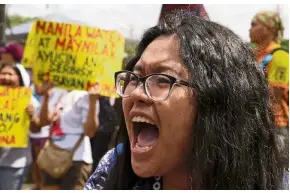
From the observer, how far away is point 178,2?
350cm

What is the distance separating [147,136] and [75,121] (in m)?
2.68

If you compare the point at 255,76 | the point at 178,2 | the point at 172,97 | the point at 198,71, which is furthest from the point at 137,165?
the point at 178,2

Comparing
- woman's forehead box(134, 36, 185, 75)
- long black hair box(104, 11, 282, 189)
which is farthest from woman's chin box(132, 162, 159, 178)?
woman's forehead box(134, 36, 185, 75)

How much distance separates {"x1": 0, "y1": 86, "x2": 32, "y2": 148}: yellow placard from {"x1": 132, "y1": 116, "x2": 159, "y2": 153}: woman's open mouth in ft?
8.69

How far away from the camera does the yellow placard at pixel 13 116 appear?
3.96m

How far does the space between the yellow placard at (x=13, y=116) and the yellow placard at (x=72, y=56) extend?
19cm

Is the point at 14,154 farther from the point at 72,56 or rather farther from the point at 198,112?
the point at 198,112

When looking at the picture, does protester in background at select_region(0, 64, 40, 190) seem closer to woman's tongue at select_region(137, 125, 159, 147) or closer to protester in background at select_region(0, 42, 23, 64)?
protester in background at select_region(0, 42, 23, 64)

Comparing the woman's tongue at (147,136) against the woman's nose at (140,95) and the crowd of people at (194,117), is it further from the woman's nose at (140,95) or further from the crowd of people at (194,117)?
the woman's nose at (140,95)

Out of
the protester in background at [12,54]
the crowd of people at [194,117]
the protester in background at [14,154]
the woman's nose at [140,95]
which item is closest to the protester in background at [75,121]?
the protester in background at [14,154]

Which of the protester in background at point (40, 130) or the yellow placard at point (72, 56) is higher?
the yellow placard at point (72, 56)

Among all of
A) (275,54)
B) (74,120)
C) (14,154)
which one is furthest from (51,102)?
(275,54)

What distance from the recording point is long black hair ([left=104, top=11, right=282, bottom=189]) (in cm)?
136

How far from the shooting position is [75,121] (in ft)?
13.4
